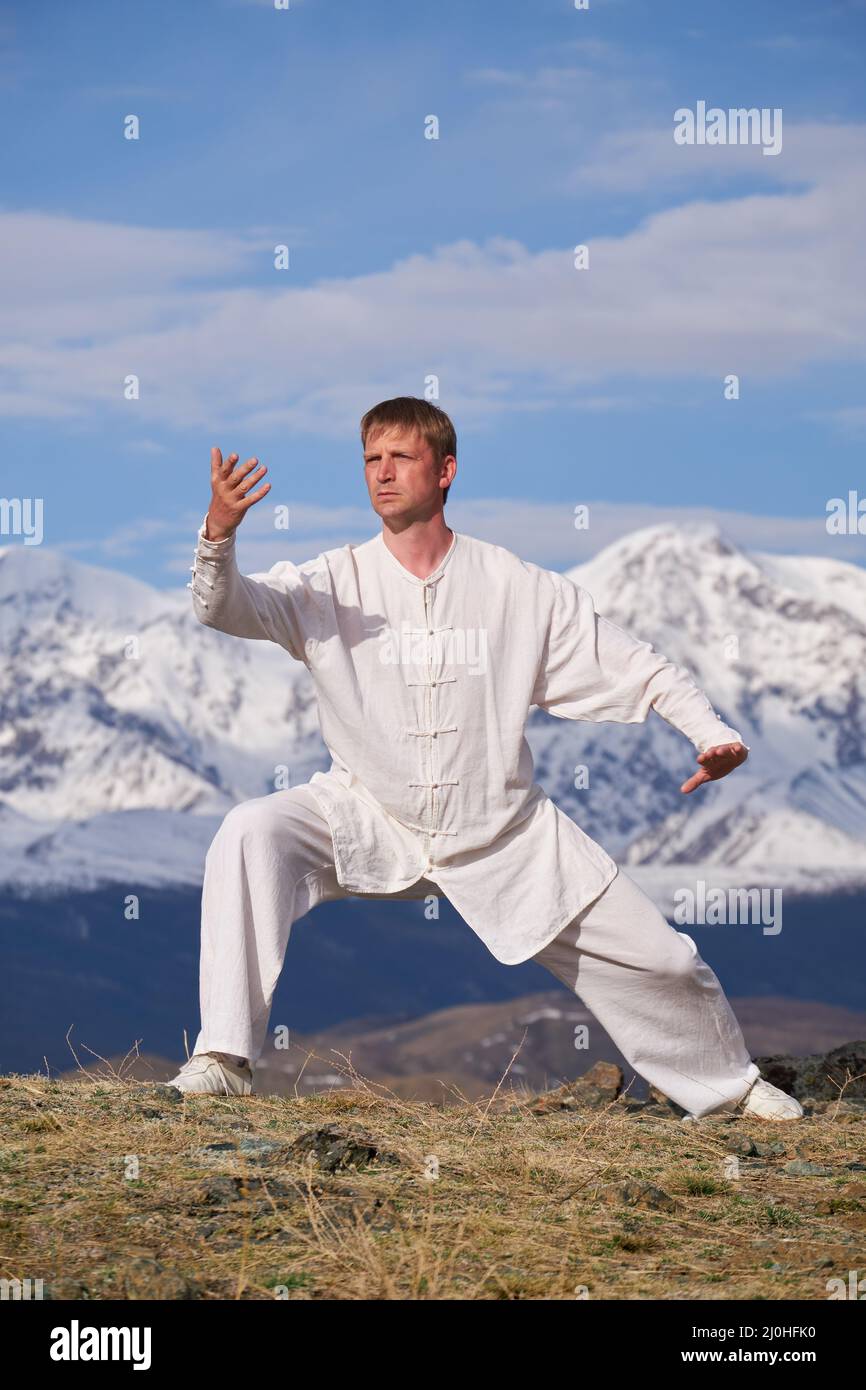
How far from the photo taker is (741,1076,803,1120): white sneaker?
7059mm

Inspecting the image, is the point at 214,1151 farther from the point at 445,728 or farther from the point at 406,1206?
the point at 445,728

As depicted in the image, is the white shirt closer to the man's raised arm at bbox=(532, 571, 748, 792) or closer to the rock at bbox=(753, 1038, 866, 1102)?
the man's raised arm at bbox=(532, 571, 748, 792)

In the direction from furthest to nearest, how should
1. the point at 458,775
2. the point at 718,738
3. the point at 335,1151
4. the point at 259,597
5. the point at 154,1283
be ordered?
the point at 458,775
the point at 718,738
the point at 259,597
the point at 335,1151
the point at 154,1283

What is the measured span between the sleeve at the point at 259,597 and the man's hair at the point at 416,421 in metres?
0.63

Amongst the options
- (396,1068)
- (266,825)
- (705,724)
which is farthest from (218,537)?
A: (396,1068)

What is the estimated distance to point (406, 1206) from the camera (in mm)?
4785

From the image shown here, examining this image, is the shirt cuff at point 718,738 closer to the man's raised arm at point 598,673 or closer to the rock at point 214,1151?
the man's raised arm at point 598,673

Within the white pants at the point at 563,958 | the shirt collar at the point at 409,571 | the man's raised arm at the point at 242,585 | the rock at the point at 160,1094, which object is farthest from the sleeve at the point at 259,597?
the rock at the point at 160,1094

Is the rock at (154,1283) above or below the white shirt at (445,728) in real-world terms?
below

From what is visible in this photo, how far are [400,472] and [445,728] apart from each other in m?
1.08

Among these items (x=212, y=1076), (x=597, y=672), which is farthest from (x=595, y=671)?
(x=212, y=1076)

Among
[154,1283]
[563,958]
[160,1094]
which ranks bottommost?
[154,1283]

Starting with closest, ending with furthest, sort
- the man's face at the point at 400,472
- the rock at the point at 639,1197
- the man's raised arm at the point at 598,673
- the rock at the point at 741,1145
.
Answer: the rock at the point at 639,1197 < the rock at the point at 741,1145 < the man's face at the point at 400,472 < the man's raised arm at the point at 598,673

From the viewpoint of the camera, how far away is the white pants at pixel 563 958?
21.8ft
